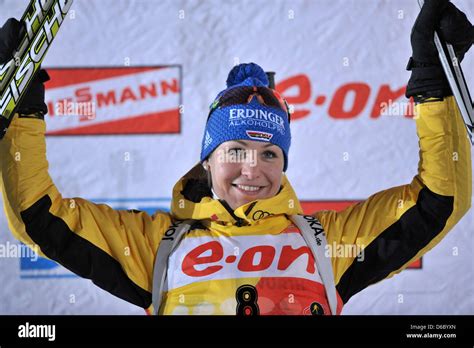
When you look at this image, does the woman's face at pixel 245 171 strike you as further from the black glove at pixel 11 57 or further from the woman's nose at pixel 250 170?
the black glove at pixel 11 57

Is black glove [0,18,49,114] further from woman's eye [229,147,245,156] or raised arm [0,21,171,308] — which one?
woman's eye [229,147,245,156]

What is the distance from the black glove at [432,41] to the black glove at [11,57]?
821mm

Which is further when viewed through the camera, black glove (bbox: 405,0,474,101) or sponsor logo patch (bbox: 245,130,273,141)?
sponsor logo patch (bbox: 245,130,273,141)

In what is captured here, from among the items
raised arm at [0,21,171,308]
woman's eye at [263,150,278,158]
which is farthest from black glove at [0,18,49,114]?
woman's eye at [263,150,278,158]

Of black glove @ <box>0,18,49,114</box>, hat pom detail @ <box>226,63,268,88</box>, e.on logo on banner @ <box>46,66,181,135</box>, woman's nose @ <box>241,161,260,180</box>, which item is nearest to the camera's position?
black glove @ <box>0,18,49,114</box>

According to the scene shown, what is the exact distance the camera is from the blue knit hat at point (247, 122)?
1795 mm

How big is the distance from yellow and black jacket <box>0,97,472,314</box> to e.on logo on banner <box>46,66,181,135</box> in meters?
0.76

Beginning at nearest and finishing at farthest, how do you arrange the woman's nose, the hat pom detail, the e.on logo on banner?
1. the woman's nose
2. the hat pom detail
3. the e.on logo on banner

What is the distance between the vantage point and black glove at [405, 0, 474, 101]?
168 centimetres

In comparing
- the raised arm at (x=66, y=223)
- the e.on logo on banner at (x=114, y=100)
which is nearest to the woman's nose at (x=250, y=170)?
the raised arm at (x=66, y=223)

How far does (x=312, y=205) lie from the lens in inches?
99.3

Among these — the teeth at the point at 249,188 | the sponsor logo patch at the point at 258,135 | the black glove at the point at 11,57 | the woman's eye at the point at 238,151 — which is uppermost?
the black glove at the point at 11,57
